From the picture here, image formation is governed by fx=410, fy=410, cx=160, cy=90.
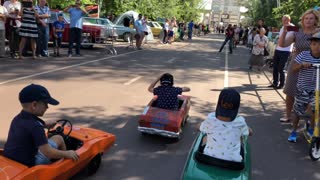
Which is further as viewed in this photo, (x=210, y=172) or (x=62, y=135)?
(x=62, y=135)

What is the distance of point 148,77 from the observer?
12.0 meters

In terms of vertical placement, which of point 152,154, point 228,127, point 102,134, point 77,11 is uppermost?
point 77,11

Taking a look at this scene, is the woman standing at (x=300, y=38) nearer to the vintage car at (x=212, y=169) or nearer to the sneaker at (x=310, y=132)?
the sneaker at (x=310, y=132)

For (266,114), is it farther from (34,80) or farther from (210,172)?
(34,80)

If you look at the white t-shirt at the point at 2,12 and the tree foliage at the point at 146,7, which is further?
the tree foliage at the point at 146,7

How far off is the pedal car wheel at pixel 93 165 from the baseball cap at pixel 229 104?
1.60m

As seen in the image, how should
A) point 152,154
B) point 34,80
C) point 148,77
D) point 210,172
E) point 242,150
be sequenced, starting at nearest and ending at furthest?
point 210,172 → point 242,150 → point 152,154 → point 34,80 → point 148,77

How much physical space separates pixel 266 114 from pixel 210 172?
491 centimetres

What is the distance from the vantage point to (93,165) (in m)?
4.80

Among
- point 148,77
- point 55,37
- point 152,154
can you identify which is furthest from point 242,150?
point 55,37

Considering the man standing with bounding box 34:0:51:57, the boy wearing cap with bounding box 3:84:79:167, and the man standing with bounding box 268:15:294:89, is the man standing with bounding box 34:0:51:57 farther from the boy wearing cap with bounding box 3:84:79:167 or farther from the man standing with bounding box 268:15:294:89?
the boy wearing cap with bounding box 3:84:79:167

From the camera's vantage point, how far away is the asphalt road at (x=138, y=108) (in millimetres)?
5383

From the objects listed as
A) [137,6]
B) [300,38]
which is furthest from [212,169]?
[137,6]

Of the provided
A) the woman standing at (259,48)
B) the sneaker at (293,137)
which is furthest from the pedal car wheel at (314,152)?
the woman standing at (259,48)
